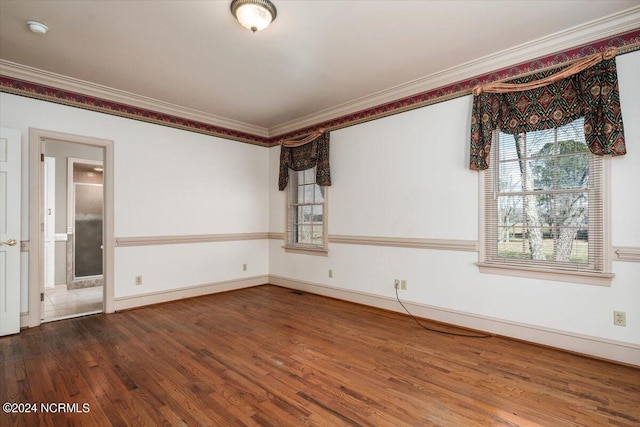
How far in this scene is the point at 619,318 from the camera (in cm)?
264

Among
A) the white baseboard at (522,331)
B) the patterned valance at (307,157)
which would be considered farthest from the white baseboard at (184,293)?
the white baseboard at (522,331)

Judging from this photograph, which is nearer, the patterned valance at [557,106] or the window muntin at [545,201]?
the patterned valance at [557,106]

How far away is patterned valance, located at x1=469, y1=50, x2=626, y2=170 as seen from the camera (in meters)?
2.61

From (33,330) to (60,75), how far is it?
112 inches

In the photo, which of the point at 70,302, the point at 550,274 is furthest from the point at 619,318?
the point at 70,302

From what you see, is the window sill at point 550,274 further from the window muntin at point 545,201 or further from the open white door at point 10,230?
the open white door at point 10,230

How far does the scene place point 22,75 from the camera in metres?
3.48

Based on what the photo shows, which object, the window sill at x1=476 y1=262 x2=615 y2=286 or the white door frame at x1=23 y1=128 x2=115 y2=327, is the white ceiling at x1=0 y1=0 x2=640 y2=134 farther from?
the window sill at x1=476 y1=262 x2=615 y2=286

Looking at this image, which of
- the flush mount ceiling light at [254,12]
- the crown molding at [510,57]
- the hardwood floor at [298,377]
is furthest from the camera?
the crown molding at [510,57]

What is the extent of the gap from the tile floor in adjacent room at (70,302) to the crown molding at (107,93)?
274 cm

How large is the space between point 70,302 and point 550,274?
235 inches

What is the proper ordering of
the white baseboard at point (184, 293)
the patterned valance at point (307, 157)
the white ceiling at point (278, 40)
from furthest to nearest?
1. the patterned valance at point (307, 157)
2. the white baseboard at point (184, 293)
3. the white ceiling at point (278, 40)

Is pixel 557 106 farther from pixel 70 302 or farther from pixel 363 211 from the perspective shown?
pixel 70 302

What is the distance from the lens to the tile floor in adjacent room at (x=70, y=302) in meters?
4.05
